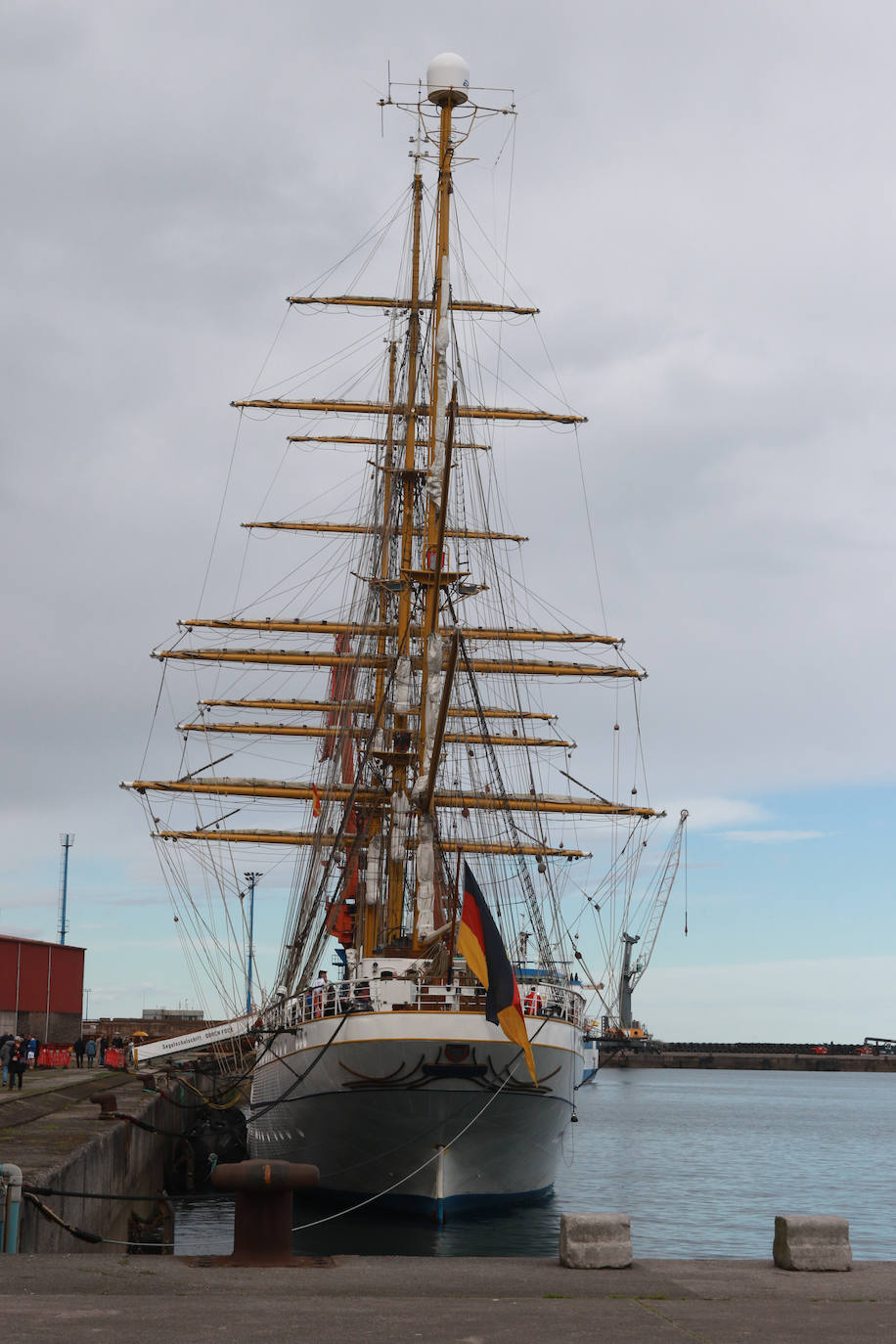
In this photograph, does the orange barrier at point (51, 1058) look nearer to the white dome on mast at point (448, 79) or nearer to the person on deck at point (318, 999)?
the person on deck at point (318, 999)

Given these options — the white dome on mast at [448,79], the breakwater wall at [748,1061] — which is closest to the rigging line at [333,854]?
the white dome on mast at [448,79]

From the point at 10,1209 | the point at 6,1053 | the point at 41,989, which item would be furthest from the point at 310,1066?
the point at 41,989

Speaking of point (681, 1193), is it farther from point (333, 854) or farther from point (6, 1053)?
point (6, 1053)

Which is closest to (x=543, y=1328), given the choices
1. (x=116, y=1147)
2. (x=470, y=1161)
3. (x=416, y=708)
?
(x=116, y=1147)

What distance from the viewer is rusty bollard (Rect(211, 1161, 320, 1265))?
12.7 meters

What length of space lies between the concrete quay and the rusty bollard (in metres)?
0.25

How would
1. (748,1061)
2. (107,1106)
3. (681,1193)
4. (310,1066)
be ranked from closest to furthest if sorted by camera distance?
(107,1106), (310,1066), (681,1193), (748,1061)

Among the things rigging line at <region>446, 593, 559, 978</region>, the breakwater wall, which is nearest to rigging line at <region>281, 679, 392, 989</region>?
rigging line at <region>446, 593, 559, 978</region>

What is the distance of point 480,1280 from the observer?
1221cm

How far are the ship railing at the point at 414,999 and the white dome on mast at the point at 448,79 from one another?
73.6 feet

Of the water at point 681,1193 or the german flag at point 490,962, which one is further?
the water at point 681,1193

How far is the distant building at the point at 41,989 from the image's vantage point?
5350cm

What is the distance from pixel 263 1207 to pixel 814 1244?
4.82m

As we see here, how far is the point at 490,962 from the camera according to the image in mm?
23312
